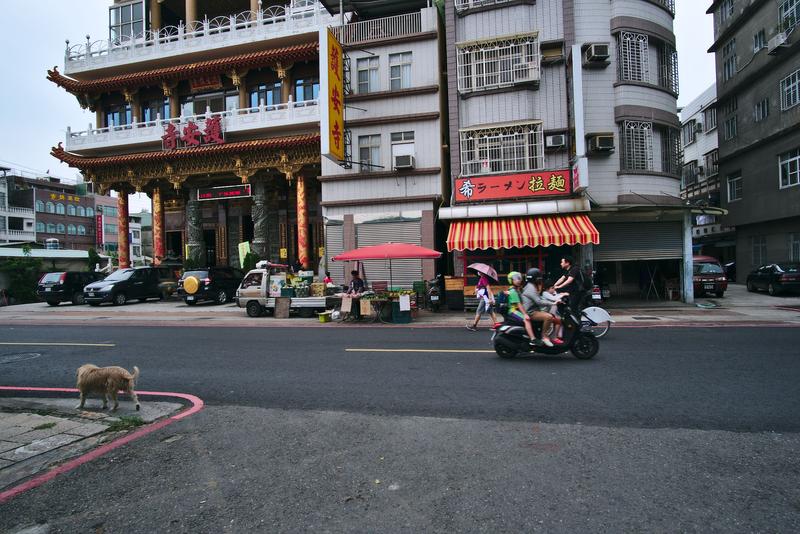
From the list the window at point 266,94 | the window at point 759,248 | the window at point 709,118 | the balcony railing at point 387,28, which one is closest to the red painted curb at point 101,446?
the balcony railing at point 387,28

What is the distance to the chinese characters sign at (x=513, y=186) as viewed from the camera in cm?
1719

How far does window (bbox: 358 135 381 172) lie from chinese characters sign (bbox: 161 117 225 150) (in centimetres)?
850

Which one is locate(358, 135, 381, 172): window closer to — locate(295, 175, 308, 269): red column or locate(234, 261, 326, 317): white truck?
locate(295, 175, 308, 269): red column

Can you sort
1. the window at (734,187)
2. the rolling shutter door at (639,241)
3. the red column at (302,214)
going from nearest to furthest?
the rolling shutter door at (639,241), the red column at (302,214), the window at (734,187)

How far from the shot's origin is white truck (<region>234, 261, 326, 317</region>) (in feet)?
55.7

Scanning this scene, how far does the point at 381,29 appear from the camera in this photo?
1992 centimetres

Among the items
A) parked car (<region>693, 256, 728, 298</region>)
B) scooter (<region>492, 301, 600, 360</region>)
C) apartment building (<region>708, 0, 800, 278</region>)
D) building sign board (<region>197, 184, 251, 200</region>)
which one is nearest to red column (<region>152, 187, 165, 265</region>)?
building sign board (<region>197, 184, 251, 200</region>)

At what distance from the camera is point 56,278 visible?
22.8 meters

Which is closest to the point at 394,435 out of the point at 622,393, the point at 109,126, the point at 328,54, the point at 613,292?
the point at 622,393

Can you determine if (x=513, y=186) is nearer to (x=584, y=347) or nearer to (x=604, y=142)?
(x=604, y=142)

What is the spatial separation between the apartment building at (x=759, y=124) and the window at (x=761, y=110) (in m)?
0.05

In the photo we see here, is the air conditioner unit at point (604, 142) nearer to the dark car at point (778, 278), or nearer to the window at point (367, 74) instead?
the window at point (367, 74)

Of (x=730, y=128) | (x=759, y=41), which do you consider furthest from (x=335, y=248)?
(x=730, y=128)

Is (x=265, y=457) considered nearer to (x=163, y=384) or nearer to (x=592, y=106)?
(x=163, y=384)
